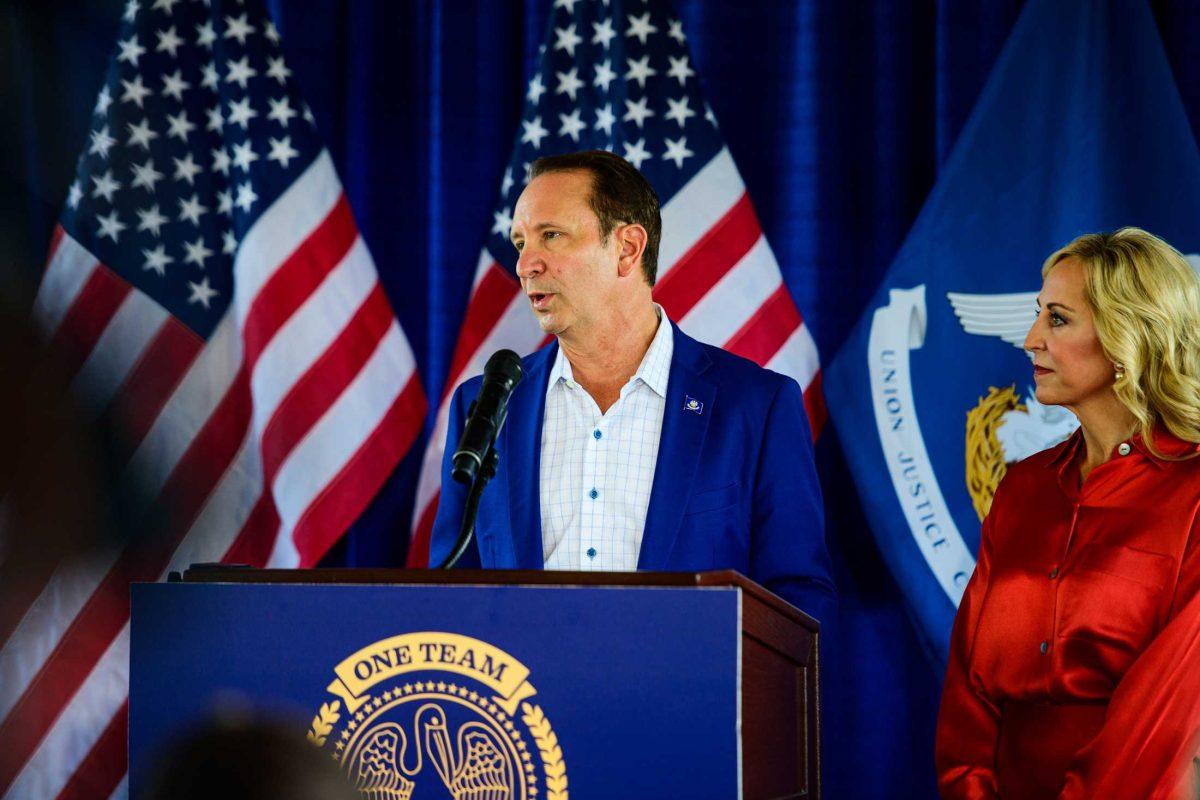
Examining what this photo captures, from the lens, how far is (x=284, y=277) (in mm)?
3895

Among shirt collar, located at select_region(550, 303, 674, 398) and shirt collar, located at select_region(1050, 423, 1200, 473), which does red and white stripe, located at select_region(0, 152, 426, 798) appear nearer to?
shirt collar, located at select_region(550, 303, 674, 398)

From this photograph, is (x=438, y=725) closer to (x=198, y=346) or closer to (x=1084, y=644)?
(x=1084, y=644)

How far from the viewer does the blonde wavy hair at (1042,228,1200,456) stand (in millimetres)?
2590

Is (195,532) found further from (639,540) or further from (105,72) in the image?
(639,540)

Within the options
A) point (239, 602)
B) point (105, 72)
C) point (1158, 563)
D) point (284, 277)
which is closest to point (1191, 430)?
point (1158, 563)

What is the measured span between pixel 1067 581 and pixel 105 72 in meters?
3.01

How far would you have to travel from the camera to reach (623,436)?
2812 millimetres

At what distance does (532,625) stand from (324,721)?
0.29 m

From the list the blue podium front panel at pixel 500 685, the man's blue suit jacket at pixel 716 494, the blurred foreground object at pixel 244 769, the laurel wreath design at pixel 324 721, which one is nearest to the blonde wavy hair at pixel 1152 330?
the man's blue suit jacket at pixel 716 494

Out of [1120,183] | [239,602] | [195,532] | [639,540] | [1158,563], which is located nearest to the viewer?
[239,602]

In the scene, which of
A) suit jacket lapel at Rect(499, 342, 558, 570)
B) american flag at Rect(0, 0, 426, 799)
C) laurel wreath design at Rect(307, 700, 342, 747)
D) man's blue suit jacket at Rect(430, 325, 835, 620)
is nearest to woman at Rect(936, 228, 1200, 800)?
man's blue suit jacket at Rect(430, 325, 835, 620)

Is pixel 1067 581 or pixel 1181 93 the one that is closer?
pixel 1067 581

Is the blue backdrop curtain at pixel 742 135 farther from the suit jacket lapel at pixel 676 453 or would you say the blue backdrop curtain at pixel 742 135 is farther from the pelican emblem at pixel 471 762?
the pelican emblem at pixel 471 762

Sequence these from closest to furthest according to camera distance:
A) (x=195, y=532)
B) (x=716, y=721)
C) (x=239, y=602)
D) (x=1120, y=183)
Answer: (x=716, y=721), (x=239, y=602), (x=1120, y=183), (x=195, y=532)
